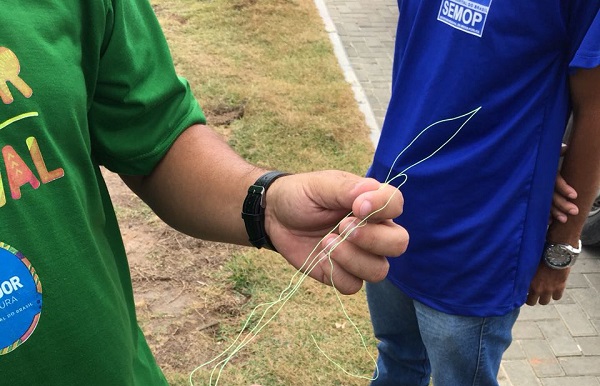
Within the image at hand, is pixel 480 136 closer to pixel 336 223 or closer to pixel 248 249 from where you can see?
pixel 336 223

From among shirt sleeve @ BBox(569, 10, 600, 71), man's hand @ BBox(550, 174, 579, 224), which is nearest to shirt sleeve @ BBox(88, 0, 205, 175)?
shirt sleeve @ BBox(569, 10, 600, 71)

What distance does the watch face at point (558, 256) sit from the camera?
1.86 meters

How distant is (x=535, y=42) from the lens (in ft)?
5.24

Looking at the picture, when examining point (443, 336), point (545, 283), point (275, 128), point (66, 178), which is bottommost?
point (275, 128)

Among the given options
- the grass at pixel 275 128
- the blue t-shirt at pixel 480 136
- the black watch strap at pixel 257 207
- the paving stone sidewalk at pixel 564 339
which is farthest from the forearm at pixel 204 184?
the paving stone sidewalk at pixel 564 339

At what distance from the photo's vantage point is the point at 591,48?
1502 millimetres

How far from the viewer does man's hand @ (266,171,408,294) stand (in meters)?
1.15

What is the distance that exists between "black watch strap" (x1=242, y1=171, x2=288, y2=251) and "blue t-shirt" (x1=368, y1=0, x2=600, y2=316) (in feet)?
1.91

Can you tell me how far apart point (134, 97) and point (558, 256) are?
52.8 inches

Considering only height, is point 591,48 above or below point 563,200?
above

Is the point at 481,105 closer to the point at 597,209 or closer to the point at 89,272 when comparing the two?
the point at 89,272

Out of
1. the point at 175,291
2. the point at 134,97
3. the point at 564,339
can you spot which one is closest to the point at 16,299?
the point at 134,97

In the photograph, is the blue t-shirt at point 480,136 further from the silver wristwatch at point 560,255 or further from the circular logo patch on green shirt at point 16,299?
the circular logo patch on green shirt at point 16,299

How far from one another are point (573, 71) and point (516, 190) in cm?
35
